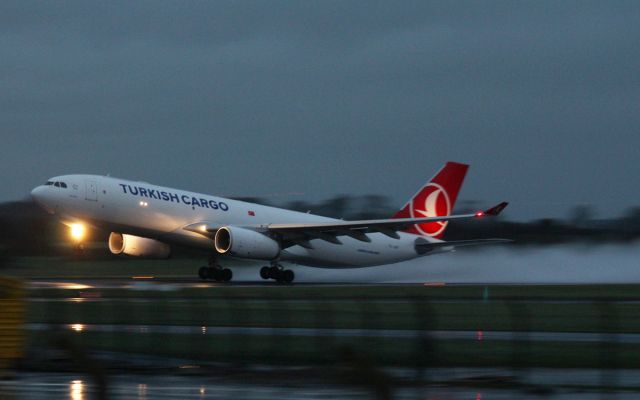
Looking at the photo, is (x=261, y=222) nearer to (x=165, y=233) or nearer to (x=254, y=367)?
(x=165, y=233)

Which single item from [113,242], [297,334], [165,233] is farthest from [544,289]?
[297,334]

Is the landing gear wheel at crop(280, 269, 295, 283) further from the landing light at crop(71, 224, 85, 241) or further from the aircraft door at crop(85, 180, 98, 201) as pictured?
the aircraft door at crop(85, 180, 98, 201)

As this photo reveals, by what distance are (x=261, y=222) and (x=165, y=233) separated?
5046 mm

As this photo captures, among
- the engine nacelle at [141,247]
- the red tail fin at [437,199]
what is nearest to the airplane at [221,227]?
the engine nacelle at [141,247]

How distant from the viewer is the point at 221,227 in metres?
43.2

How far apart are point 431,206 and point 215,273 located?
12.8 metres

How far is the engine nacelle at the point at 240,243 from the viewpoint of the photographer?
4262 centimetres

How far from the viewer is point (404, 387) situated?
1269 cm

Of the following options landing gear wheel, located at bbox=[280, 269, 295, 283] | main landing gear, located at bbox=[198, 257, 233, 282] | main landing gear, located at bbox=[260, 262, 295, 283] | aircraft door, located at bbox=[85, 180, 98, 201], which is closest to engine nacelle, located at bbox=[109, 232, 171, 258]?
main landing gear, located at bbox=[198, 257, 233, 282]

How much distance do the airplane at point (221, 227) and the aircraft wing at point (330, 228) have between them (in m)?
0.04

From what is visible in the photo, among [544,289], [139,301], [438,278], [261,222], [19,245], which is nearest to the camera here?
[139,301]

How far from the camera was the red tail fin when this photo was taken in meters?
50.9

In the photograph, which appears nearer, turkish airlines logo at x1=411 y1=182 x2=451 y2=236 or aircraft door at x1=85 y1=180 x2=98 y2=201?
aircraft door at x1=85 y1=180 x2=98 y2=201

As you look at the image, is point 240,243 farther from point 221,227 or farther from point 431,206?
point 431,206
